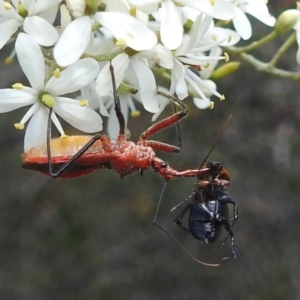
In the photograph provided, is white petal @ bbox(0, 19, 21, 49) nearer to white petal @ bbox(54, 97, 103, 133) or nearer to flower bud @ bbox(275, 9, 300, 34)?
white petal @ bbox(54, 97, 103, 133)

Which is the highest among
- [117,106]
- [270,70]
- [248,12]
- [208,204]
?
[248,12]

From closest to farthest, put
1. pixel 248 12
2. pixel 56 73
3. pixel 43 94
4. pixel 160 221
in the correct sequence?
pixel 56 73, pixel 43 94, pixel 248 12, pixel 160 221

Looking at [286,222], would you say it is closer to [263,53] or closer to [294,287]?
[294,287]

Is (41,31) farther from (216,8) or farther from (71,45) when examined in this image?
(216,8)

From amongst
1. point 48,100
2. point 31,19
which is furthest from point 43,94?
point 31,19

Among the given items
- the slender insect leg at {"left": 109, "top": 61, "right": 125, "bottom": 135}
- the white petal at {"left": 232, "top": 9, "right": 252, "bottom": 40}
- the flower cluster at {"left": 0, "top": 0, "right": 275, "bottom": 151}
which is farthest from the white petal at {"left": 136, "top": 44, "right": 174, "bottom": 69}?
the white petal at {"left": 232, "top": 9, "right": 252, "bottom": 40}

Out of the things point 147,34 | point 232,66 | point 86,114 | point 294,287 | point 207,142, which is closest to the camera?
point 147,34

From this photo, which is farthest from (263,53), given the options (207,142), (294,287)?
(294,287)

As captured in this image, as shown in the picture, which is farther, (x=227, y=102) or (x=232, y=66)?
(x=227, y=102)
